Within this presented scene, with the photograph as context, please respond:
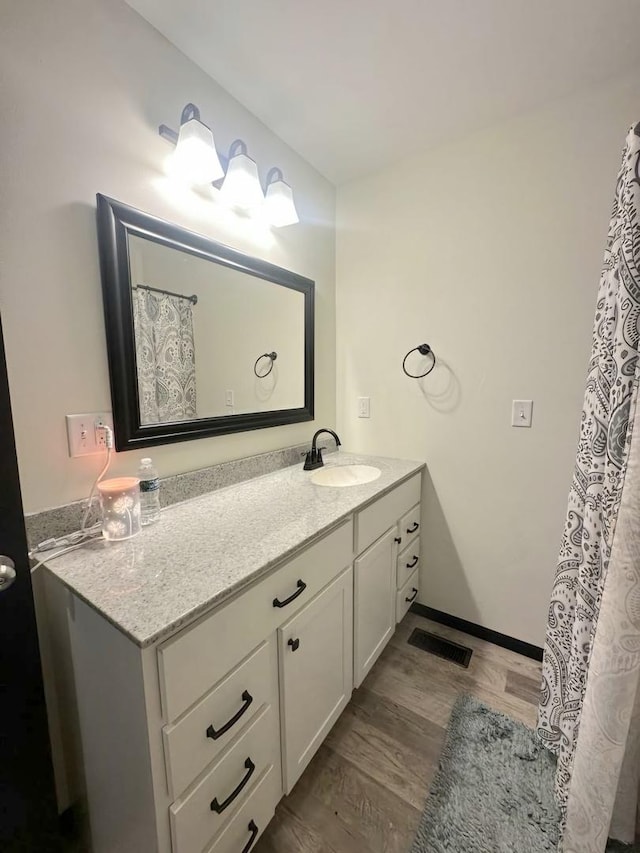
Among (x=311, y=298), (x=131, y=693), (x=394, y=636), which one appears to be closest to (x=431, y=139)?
(x=311, y=298)

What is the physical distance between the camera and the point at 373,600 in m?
1.41

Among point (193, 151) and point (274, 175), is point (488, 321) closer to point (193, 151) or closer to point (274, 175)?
point (274, 175)

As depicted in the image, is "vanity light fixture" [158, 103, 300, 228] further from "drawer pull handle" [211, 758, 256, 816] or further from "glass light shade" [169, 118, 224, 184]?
"drawer pull handle" [211, 758, 256, 816]

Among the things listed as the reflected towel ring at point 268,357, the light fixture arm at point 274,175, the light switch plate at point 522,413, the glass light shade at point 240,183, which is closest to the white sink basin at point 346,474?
the reflected towel ring at point 268,357

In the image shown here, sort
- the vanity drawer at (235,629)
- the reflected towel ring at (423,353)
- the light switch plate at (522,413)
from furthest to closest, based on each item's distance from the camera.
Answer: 1. the reflected towel ring at (423,353)
2. the light switch plate at (522,413)
3. the vanity drawer at (235,629)

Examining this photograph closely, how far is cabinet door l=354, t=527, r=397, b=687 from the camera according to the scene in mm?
1310

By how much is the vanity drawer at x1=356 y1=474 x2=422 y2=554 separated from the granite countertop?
63mm

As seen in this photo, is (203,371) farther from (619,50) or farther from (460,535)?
(619,50)

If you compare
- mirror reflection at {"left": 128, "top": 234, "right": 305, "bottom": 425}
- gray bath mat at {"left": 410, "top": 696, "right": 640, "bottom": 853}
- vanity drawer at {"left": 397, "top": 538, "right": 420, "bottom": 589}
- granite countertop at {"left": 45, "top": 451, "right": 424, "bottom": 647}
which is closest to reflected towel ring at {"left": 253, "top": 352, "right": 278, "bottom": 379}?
mirror reflection at {"left": 128, "top": 234, "right": 305, "bottom": 425}

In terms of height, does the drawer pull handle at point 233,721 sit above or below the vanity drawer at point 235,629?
below

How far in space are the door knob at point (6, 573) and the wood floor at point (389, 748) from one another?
1.01 meters

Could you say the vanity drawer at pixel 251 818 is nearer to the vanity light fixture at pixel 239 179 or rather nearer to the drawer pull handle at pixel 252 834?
the drawer pull handle at pixel 252 834

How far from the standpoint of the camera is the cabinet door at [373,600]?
51.6 inches

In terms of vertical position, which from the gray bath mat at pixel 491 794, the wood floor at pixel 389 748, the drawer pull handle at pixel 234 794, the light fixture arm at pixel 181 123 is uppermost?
the light fixture arm at pixel 181 123
